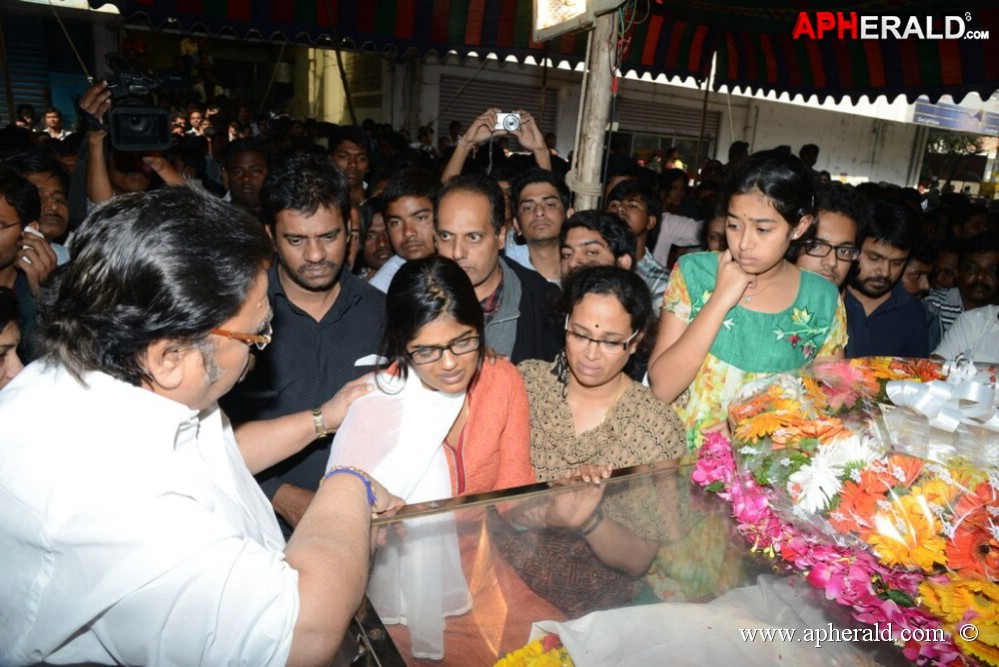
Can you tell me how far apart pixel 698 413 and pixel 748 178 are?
32.9 inches

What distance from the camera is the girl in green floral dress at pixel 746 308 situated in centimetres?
215

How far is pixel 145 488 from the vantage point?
106cm

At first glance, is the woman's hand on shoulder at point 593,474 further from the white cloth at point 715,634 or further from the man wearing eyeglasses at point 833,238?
the man wearing eyeglasses at point 833,238

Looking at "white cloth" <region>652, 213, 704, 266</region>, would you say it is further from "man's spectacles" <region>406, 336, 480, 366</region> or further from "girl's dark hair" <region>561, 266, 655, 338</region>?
"man's spectacles" <region>406, 336, 480, 366</region>

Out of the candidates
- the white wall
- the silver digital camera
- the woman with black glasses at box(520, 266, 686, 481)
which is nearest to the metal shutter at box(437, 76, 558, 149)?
the white wall

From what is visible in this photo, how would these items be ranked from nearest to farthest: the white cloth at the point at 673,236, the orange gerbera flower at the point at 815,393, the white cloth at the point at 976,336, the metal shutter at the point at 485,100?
the orange gerbera flower at the point at 815,393 → the white cloth at the point at 976,336 → the white cloth at the point at 673,236 → the metal shutter at the point at 485,100

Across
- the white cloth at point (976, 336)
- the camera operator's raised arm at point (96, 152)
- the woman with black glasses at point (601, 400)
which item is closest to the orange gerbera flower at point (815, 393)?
the woman with black glasses at point (601, 400)

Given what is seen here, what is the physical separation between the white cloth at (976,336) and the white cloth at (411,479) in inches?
103

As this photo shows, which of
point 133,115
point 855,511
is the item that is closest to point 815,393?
point 855,511

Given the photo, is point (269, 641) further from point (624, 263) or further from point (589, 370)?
point (624, 263)

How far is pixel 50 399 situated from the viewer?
3.59 ft

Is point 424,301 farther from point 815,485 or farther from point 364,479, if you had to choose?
point 815,485

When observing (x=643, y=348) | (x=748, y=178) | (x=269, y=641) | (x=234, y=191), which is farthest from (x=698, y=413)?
(x=234, y=191)

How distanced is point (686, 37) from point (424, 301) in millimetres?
8577
